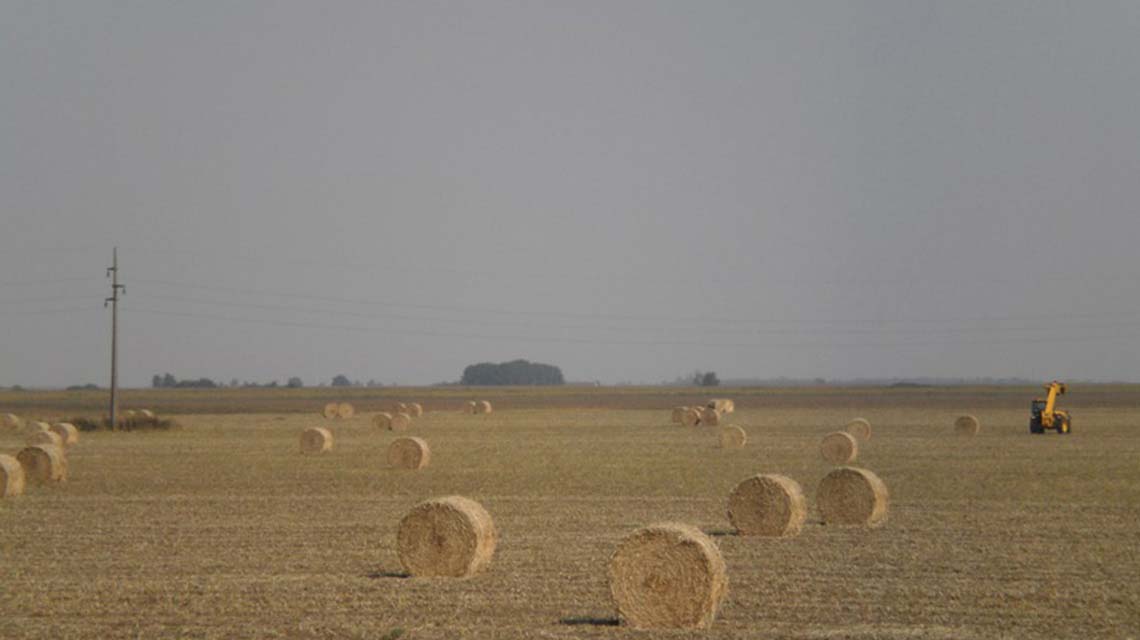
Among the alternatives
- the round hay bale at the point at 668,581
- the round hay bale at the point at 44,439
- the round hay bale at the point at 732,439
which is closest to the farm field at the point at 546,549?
the round hay bale at the point at 668,581

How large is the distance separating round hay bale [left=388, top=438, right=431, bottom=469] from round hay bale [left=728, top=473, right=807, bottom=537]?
15.8m

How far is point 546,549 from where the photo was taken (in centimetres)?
1862

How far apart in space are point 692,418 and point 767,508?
142 ft

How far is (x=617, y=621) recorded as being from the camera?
13.4 m

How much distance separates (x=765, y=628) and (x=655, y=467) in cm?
2128

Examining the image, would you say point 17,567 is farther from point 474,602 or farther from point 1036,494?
point 1036,494

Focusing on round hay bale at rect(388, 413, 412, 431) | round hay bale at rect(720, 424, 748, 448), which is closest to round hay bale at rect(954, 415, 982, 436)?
round hay bale at rect(720, 424, 748, 448)

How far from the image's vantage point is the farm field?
1338 centimetres

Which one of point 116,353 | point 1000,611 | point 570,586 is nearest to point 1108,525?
point 1000,611

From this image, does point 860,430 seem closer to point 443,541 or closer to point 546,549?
point 546,549

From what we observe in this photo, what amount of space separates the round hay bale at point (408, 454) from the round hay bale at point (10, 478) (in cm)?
992

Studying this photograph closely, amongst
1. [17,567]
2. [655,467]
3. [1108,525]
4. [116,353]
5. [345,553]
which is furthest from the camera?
[116,353]

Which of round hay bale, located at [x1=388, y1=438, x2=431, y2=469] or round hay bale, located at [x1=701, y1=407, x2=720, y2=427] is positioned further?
round hay bale, located at [x1=701, y1=407, x2=720, y2=427]

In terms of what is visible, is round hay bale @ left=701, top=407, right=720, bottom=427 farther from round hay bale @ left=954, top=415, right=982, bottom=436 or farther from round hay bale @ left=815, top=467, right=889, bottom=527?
round hay bale @ left=815, top=467, right=889, bottom=527
